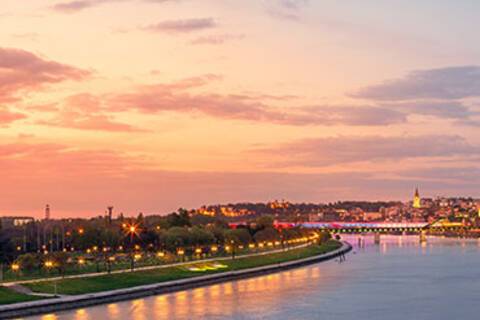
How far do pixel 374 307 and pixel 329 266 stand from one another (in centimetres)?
4181

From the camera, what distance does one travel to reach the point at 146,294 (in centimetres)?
5425

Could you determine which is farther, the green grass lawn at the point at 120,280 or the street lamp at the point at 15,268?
the street lamp at the point at 15,268

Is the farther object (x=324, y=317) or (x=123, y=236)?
(x=123, y=236)

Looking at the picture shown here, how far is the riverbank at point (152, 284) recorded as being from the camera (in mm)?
43812

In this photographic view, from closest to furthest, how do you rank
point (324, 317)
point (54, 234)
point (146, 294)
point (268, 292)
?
point (324, 317), point (146, 294), point (268, 292), point (54, 234)

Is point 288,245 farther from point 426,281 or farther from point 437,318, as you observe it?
point 437,318

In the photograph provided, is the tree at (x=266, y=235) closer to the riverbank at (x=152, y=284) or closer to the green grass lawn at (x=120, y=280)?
the riverbank at (x=152, y=284)

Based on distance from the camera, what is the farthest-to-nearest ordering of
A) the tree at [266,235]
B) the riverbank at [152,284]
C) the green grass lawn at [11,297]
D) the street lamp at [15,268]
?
the tree at [266,235] → the street lamp at [15,268] → the green grass lawn at [11,297] → the riverbank at [152,284]

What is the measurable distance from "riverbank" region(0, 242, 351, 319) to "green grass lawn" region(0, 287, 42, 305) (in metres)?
0.89

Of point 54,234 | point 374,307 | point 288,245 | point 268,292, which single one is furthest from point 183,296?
point 288,245

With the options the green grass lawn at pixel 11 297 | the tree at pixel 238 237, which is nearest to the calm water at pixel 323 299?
the green grass lawn at pixel 11 297

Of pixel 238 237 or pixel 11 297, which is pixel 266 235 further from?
pixel 11 297

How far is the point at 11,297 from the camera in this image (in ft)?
147

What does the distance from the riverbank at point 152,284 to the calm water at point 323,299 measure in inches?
37.2
